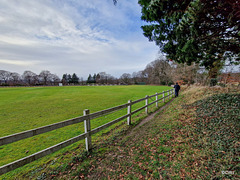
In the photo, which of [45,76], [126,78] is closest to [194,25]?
[126,78]

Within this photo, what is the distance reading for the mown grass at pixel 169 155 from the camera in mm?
2527

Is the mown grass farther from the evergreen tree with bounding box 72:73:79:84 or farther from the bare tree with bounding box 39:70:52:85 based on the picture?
the evergreen tree with bounding box 72:73:79:84

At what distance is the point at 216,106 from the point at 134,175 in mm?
5881

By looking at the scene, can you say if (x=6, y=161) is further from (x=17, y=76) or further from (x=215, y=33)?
(x=17, y=76)

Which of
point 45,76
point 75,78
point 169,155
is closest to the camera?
point 169,155

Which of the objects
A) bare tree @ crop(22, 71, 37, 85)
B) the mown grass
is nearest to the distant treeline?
bare tree @ crop(22, 71, 37, 85)

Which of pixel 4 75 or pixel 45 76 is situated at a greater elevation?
pixel 4 75

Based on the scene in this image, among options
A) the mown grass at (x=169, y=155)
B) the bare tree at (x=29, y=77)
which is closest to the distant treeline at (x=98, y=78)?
the bare tree at (x=29, y=77)

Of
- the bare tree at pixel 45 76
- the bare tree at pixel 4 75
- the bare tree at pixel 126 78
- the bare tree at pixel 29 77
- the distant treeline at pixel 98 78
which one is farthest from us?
the bare tree at pixel 126 78

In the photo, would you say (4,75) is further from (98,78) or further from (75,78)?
(98,78)

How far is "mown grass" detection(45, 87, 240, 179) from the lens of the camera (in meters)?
2.53

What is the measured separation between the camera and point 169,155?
3.12 m

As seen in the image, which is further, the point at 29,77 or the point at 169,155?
the point at 29,77

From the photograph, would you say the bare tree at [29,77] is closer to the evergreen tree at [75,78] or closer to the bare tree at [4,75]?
the bare tree at [4,75]
